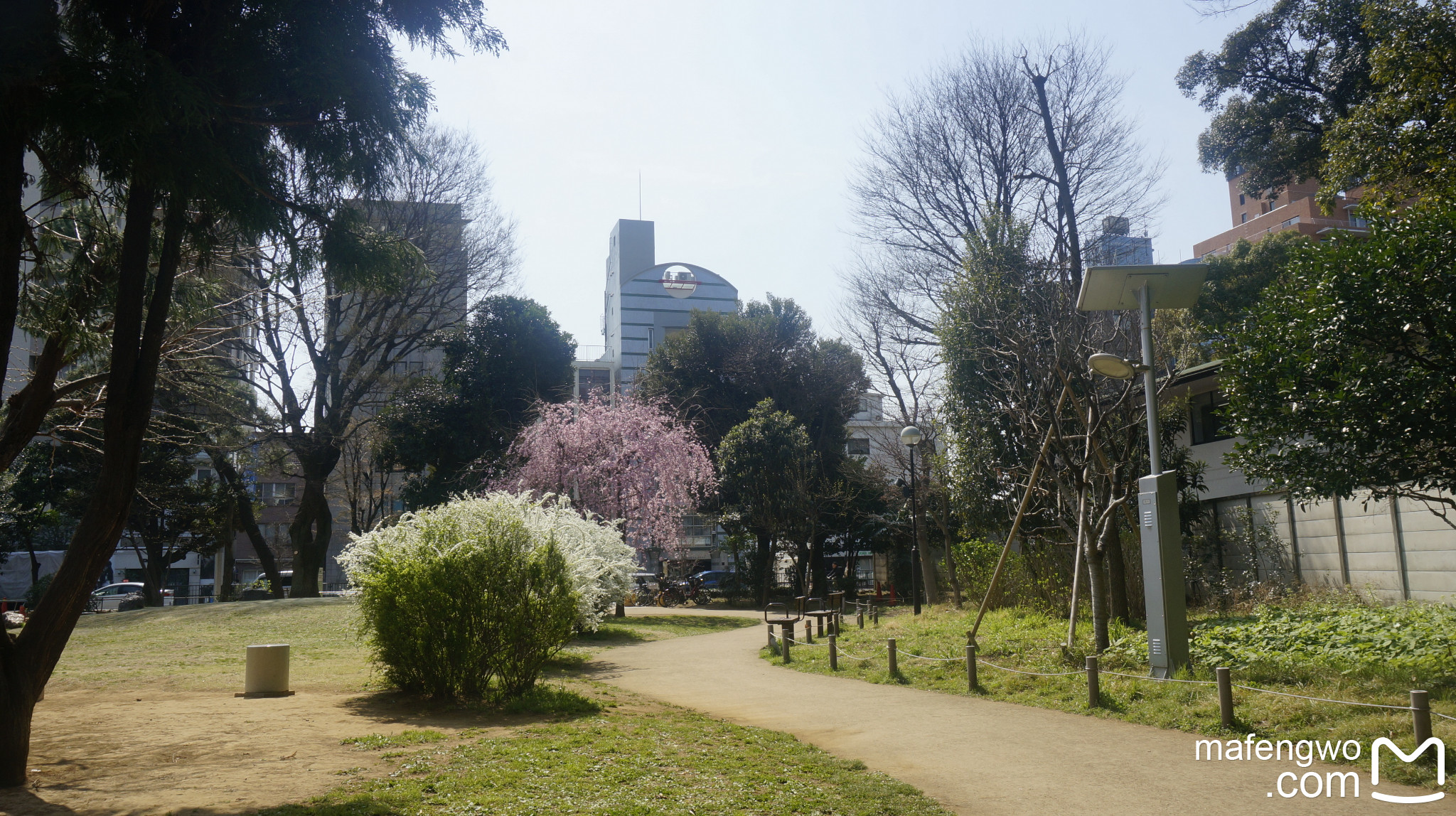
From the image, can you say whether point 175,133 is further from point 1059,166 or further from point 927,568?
point 927,568

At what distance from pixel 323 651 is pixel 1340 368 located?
52.4ft

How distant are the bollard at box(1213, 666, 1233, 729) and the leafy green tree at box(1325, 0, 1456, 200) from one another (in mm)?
7377

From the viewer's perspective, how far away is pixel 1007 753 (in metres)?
7.43

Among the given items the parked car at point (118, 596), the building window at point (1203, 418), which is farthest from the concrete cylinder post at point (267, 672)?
the parked car at point (118, 596)

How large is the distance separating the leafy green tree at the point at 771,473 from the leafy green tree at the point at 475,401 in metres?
7.26

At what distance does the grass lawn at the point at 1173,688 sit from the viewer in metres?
6.95

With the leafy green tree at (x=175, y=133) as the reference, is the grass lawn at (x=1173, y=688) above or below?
below

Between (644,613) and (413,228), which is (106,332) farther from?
(413,228)

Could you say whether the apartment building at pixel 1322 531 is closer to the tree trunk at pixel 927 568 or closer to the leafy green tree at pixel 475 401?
the tree trunk at pixel 927 568

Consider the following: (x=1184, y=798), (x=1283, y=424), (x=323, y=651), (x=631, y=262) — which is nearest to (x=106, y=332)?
(x=323, y=651)

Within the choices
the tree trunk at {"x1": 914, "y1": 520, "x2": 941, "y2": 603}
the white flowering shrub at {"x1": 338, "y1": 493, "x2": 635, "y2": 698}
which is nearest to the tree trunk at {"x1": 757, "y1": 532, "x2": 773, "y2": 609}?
the tree trunk at {"x1": 914, "y1": 520, "x2": 941, "y2": 603}

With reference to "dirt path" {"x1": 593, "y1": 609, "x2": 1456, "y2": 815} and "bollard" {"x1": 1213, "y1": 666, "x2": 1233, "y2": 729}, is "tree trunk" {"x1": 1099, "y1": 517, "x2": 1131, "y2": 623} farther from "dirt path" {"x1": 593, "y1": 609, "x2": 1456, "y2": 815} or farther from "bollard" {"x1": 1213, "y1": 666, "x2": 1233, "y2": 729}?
"bollard" {"x1": 1213, "y1": 666, "x2": 1233, "y2": 729}

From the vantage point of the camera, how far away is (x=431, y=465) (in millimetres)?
34250

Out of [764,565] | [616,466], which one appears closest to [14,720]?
[616,466]
